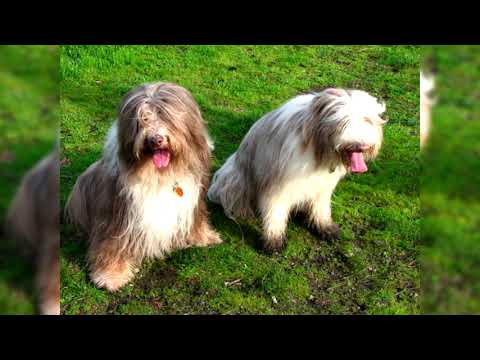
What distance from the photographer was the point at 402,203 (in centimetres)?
561

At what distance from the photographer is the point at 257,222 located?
5180mm

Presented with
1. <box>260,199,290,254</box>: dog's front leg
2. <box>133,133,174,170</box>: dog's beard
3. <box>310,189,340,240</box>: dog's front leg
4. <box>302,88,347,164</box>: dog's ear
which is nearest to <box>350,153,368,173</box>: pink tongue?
<box>302,88,347,164</box>: dog's ear

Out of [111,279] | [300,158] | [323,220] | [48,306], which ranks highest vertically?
[48,306]

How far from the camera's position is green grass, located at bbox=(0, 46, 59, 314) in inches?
47.9

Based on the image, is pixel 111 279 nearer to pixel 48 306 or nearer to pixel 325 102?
pixel 325 102

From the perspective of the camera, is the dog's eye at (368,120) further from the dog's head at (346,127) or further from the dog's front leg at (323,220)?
the dog's front leg at (323,220)

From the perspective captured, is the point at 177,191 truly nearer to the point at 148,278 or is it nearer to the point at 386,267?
the point at 148,278

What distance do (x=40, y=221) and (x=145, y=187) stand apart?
8.17 feet

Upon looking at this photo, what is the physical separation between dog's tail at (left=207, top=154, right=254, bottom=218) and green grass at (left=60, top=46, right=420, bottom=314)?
→ 17 cm

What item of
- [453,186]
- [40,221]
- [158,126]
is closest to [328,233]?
[158,126]

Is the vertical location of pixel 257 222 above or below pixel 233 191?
below

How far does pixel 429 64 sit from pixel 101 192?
333 cm

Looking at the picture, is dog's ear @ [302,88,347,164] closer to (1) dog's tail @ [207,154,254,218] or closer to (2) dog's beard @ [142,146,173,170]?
(1) dog's tail @ [207,154,254,218]

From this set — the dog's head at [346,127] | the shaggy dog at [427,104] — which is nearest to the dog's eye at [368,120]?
the dog's head at [346,127]
